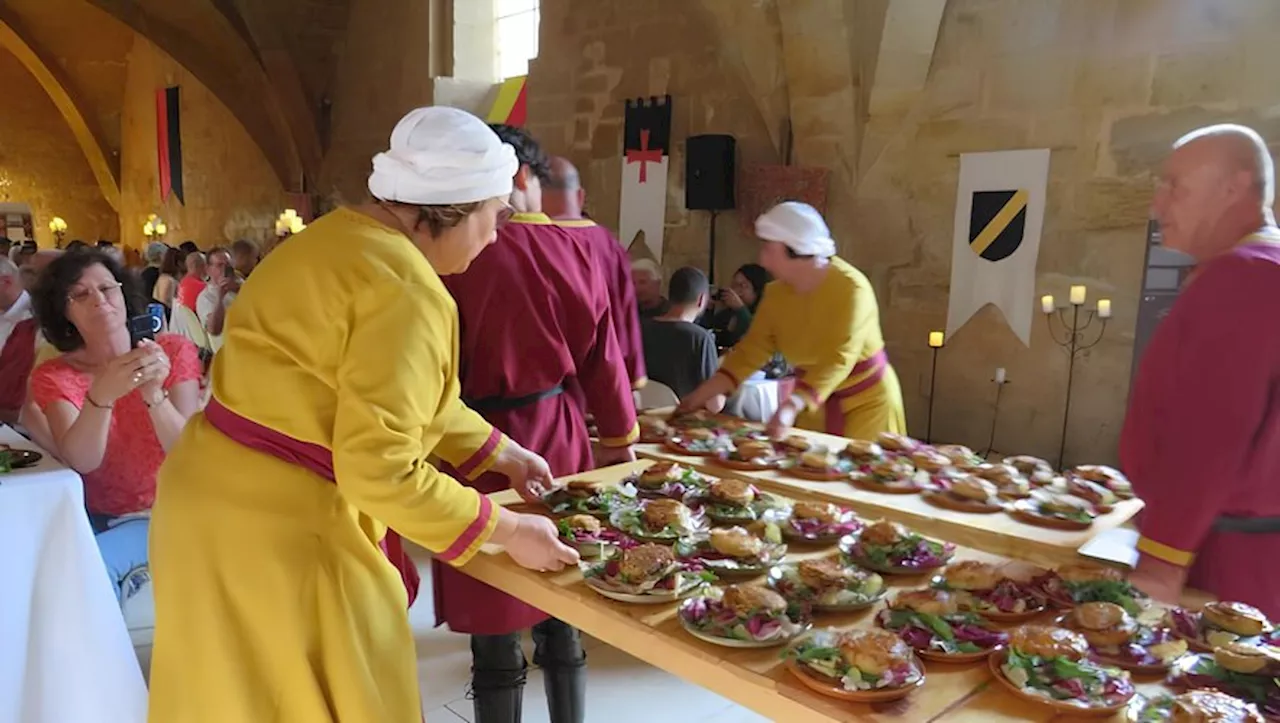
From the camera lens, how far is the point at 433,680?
3186mm

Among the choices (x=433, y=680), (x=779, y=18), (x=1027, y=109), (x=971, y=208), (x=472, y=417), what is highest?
(x=779, y=18)

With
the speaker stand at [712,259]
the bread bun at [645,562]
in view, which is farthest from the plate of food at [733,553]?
the speaker stand at [712,259]

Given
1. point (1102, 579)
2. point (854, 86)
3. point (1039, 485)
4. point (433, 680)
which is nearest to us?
point (1102, 579)

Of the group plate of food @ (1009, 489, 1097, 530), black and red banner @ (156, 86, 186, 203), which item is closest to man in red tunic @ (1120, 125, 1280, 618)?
plate of food @ (1009, 489, 1097, 530)

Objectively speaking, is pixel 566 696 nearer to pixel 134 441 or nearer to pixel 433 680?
pixel 433 680

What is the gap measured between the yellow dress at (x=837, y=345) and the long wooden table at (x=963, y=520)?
0.85 m

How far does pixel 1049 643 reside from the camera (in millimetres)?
1390

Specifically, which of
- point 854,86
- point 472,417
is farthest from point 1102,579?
point 854,86

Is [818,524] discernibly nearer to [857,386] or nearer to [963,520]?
[963,520]

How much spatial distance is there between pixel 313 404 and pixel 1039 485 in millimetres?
1883

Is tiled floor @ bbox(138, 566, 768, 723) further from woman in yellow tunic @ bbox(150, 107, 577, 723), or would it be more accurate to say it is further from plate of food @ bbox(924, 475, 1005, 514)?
woman in yellow tunic @ bbox(150, 107, 577, 723)

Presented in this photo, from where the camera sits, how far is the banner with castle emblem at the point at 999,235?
16.9 feet

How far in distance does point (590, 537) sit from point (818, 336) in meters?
1.78

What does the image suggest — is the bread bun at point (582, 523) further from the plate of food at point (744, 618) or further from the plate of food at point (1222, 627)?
the plate of food at point (1222, 627)
